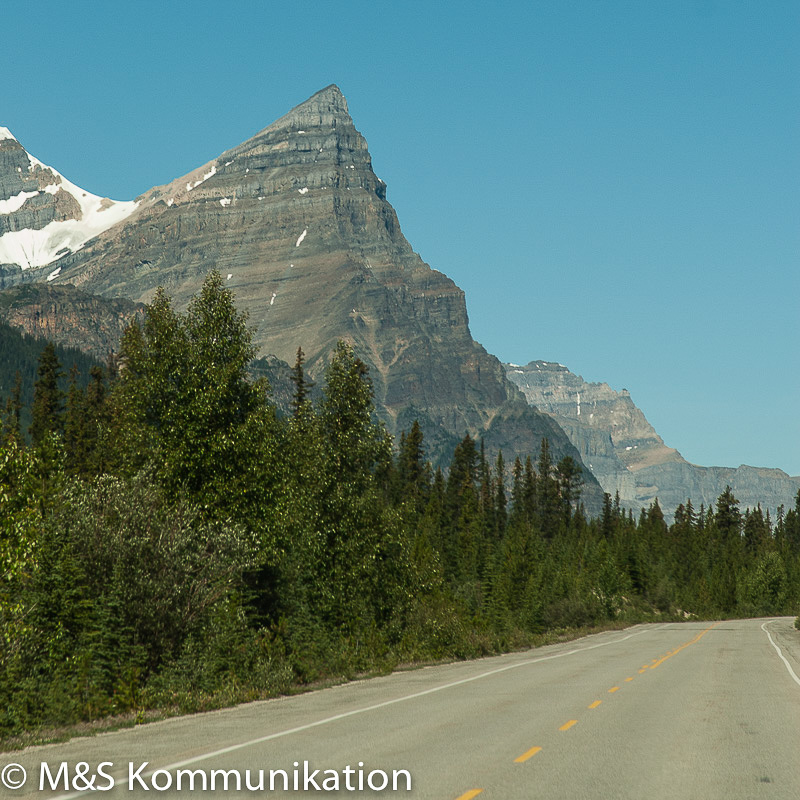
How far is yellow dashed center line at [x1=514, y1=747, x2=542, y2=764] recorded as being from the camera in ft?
42.7

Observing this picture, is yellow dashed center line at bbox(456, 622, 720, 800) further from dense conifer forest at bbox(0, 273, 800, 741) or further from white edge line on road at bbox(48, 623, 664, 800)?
dense conifer forest at bbox(0, 273, 800, 741)

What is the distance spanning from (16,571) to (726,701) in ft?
47.6

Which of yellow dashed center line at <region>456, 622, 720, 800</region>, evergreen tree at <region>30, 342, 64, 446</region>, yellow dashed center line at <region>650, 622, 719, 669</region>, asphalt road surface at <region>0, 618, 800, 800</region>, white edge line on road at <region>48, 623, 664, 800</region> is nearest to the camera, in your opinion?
yellow dashed center line at <region>456, 622, 720, 800</region>

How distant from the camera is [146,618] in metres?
22.2

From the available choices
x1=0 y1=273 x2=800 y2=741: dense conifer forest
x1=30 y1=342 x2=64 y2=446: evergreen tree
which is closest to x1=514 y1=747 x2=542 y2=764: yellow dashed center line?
x1=0 y1=273 x2=800 y2=741: dense conifer forest

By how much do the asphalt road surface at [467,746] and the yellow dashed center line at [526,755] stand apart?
0.5 inches

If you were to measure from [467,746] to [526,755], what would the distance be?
1064mm

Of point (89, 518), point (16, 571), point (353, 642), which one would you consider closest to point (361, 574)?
point (353, 642)

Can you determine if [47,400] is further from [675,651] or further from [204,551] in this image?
[204,551]

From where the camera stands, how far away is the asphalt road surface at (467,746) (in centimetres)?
1144

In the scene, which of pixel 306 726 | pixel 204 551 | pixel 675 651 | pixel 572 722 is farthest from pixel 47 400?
pixel 572 722

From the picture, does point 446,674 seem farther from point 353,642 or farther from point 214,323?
point 214,323

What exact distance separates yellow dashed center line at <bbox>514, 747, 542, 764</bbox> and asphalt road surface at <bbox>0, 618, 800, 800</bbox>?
14mm

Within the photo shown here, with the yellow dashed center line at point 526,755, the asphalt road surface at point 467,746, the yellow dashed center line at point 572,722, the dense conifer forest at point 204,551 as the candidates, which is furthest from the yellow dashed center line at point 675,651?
the yellow dashed center line at point 526,755
